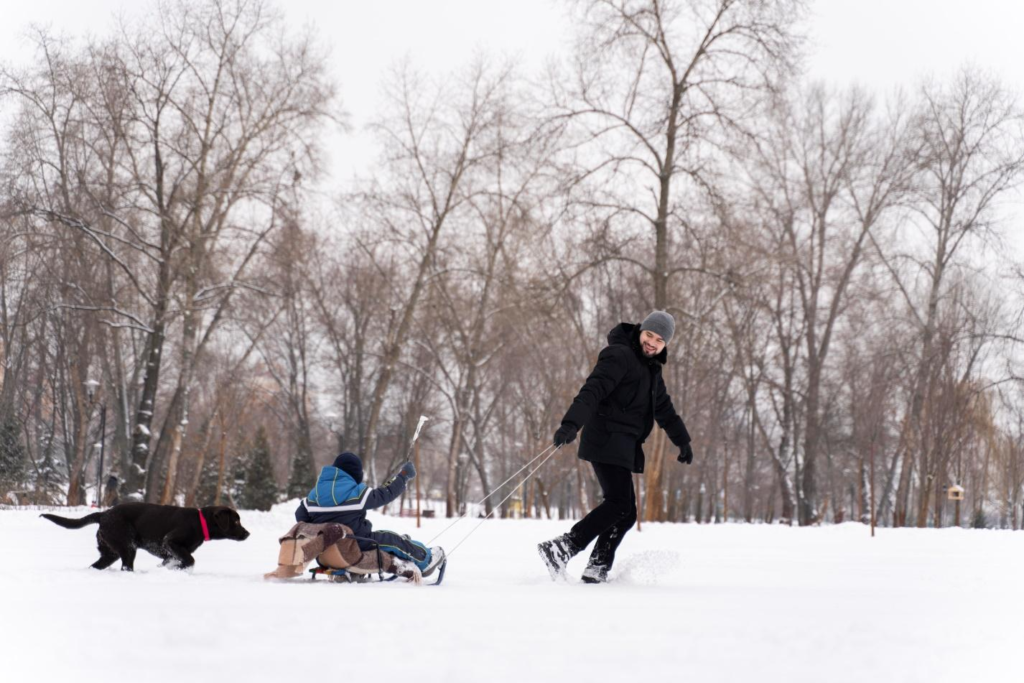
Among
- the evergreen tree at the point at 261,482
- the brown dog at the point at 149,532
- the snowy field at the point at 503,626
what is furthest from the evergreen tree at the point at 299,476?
the brown dog at the point at 149,532

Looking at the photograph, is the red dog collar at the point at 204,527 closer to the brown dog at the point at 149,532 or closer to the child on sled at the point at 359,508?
the brown dog at the point at 149,532

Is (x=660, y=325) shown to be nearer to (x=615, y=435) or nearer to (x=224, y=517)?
(x=615, y=435)

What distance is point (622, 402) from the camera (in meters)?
6.42

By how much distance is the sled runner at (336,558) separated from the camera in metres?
5.93

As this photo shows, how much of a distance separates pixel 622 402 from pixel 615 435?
227mm

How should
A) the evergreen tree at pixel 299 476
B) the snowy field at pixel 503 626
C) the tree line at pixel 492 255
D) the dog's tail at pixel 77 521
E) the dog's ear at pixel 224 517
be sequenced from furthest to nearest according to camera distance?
1. the evergreen tree at pixel 299 476
2. the tree line at pixel 492 255
3. the dog's ear at pixel 224 517
4. the dog's tail at pixel 77 521
5. the snowy field at pixel 503 626

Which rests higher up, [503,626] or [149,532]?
[149,532]

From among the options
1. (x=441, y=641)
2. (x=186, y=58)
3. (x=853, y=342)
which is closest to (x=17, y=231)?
(x=186, y=58)

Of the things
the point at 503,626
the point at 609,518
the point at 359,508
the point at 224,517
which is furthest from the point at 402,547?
the point at 503,626

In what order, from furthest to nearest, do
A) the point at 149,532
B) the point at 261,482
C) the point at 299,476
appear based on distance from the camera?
the point at 299,476, the point at 261,482, the point at 149,532

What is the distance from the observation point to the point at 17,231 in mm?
16297

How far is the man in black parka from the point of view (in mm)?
6289

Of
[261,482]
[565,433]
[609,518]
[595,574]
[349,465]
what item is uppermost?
[565,433]

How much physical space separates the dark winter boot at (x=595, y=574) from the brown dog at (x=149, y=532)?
2.49 m
